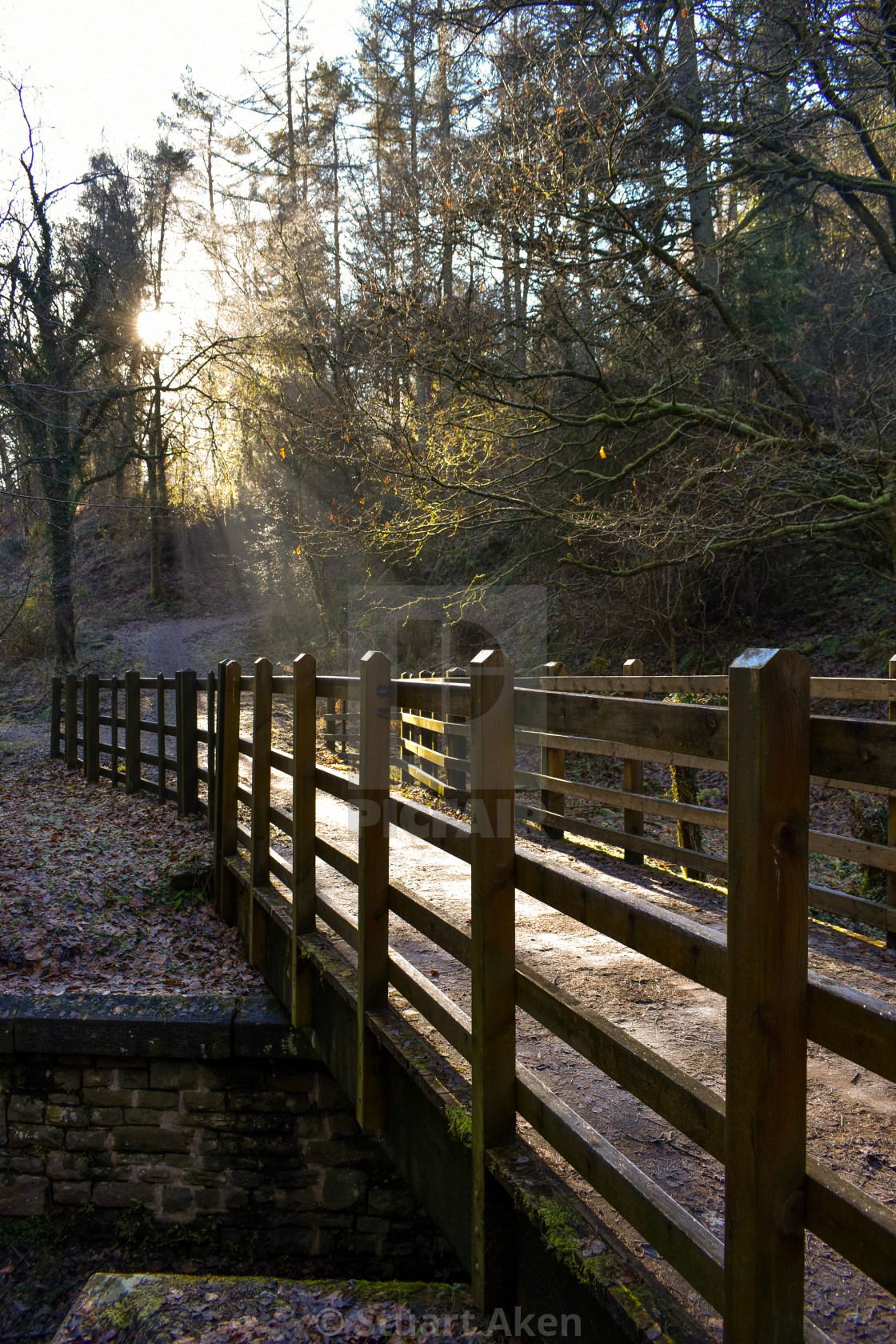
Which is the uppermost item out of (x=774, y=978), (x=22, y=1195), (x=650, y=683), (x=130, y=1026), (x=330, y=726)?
(x=650, y=683)

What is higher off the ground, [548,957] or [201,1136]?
[548,957]

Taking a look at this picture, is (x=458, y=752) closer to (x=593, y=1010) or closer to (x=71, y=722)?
(x=71, y=722)

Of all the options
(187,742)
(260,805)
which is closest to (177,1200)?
(260,805)

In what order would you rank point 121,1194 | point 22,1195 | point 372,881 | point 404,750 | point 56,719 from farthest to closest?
point 56,719 < point 404,750 < point 22,1195 < point 121,1194 < point 372,881

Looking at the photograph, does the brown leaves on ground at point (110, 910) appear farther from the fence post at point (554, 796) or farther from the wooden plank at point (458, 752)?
the fence post at point (554, 796)

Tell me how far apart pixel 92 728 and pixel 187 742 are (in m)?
3.81

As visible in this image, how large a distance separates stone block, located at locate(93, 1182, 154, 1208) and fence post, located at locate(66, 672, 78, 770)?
28.5ft

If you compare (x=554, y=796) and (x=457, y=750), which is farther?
(x=457, y=750)

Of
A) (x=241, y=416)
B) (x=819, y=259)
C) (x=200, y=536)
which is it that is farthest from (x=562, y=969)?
(x=200, y=536)

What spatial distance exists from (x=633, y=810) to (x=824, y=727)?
505 centimetres

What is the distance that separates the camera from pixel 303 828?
4352mm

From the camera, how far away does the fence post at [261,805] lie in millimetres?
5246

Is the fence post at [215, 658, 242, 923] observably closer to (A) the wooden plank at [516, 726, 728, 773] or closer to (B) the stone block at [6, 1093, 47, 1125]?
(B) the stone block at [6, 1093, 47, 1125]

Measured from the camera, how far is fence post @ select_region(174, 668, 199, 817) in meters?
8.80
